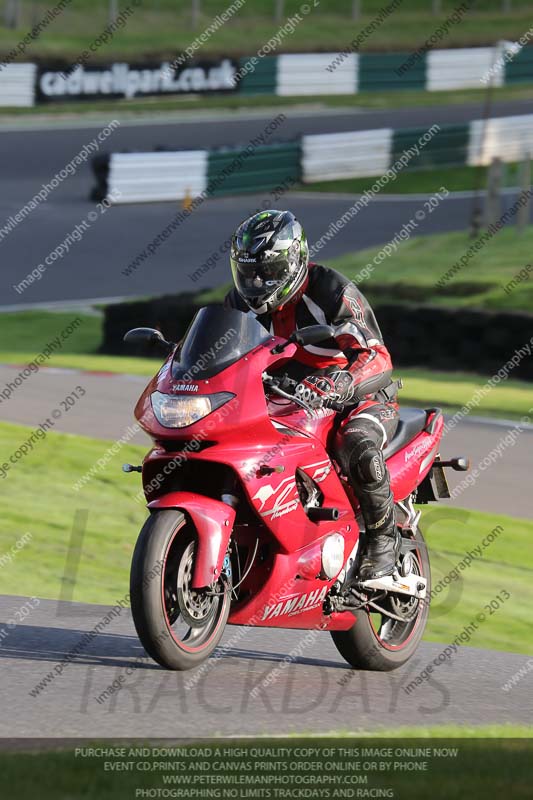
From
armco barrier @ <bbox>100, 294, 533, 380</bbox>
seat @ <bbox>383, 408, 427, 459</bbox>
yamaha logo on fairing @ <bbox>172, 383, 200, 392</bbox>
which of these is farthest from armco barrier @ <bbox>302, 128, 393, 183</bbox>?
yamaha logo on fairing @ <bbox>172, 383, 200, 392</bbox>

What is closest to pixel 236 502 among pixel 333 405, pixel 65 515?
pixel 333 405

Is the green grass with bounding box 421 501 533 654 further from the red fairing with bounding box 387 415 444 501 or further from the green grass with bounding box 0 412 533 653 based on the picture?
the red fairing with bounding box 387 415 444 501

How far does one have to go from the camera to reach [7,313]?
65.9ft

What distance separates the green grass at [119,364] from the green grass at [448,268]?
1.17 metres

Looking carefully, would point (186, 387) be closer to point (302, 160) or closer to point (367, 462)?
point (367, 462)

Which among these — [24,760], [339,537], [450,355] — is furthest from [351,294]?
[450,355]

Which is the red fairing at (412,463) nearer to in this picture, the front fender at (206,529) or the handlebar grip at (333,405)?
the handlebar grip at (333,405)

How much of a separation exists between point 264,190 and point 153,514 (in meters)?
24.9

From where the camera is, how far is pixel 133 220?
26391 mm

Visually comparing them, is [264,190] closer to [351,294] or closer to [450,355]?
[450,355]

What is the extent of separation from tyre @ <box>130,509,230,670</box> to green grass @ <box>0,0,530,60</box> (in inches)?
1283

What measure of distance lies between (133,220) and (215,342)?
2134 centimetres

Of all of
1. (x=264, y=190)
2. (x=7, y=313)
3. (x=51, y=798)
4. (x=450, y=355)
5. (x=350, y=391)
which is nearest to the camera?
(x=51, y=798)

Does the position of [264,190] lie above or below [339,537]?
below
